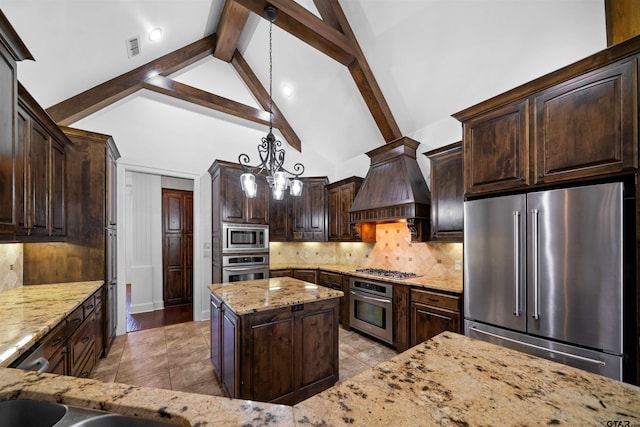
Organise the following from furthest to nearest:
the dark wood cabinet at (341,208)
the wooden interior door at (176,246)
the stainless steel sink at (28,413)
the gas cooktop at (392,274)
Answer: the wooden interior door at (176,246) < the dark wood cabinet at (341,208) < the gas cooktop at (392,274) < the stainless steel sink at (28,413)

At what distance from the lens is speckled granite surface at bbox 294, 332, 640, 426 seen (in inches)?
26.1

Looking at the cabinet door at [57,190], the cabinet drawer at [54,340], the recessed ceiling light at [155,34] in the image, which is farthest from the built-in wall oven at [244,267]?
the recessed ceiling light at [155,34]

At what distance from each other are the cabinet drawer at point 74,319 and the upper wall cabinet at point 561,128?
3402 millimetres

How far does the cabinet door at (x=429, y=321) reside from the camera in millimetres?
2667

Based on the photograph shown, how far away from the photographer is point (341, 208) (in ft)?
15.6

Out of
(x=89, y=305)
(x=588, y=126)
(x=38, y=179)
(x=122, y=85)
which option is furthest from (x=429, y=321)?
(x=122, y=85)

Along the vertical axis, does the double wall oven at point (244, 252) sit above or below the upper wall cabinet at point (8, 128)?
below

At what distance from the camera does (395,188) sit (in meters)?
3.58

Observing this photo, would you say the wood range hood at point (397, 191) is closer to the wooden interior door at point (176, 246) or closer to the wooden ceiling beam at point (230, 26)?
the wooden ceiling beam at point (230, 26)

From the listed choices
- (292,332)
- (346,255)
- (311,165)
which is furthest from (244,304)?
(311,165)

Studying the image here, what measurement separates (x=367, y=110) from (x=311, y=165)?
1871 millimetres

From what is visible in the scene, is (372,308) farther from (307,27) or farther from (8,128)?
(8,128)

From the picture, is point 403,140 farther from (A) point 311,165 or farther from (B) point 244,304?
(B) point 244,304

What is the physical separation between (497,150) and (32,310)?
3774 millimetres
